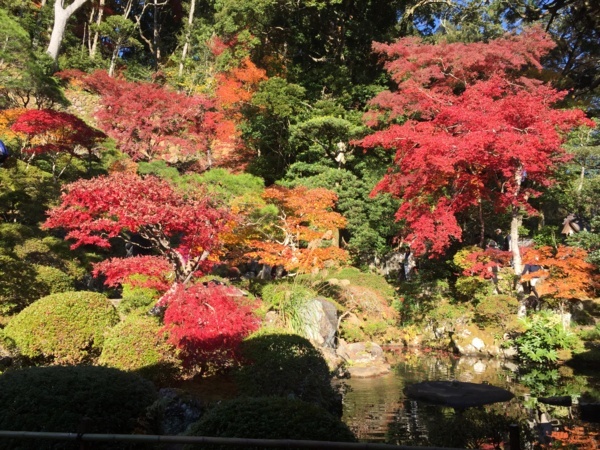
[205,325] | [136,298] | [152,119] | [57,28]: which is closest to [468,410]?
[205,325]

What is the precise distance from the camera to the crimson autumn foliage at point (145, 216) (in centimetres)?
725

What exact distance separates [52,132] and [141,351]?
31.4 feet

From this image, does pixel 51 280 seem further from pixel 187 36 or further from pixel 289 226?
pixel 187 36

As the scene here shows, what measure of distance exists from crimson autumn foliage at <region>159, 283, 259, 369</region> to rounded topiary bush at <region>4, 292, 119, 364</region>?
165 centimetres

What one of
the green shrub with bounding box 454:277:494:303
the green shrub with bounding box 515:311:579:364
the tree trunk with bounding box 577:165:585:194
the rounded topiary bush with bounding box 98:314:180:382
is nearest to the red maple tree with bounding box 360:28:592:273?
the green shrub with bounding box 454:277:494:303

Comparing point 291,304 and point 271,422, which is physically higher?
point 291,304

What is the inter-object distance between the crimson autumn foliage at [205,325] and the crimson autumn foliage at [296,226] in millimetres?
4881

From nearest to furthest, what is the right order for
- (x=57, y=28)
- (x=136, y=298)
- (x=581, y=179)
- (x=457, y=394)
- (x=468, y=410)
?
(x=457, y=394) → (x=468, y=410) → (x=136, y=298) → (x=581, y=179) → (x=57, y=28)

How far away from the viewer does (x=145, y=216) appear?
23.8ft

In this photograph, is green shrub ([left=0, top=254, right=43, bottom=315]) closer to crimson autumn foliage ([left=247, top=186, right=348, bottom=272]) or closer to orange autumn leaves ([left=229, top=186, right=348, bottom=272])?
orange autumn leaves ([left=229, top=186, right=348, bottom=272])

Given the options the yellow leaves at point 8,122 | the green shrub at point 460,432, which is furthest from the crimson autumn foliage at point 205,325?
the yellow leaves at point 8,122

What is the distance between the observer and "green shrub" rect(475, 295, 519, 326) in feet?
40.0

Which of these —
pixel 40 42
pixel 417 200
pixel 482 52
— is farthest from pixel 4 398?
pixel 40 42

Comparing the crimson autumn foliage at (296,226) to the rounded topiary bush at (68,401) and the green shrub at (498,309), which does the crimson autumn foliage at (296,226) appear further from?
the rounded topiary bush at (68,401)
